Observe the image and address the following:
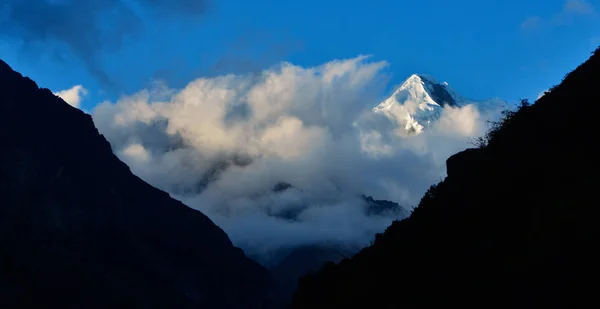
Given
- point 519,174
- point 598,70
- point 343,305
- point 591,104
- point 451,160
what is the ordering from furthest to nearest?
1. point 451,160
2. point 598,70
3. point 343,305
4. point 591,104
5. point 519,174

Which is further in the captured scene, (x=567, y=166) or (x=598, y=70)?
(x=598, y=70)

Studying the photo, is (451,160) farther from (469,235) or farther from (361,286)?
(469,235)

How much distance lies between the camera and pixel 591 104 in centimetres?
2991

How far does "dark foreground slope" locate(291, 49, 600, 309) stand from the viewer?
59.2 ft

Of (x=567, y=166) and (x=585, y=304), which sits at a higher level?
(x=567, y=166)

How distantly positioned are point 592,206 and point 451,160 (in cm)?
2849

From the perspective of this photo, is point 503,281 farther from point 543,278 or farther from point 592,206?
point 592,206

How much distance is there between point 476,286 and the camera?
20594mm

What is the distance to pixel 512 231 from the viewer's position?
22.7 m

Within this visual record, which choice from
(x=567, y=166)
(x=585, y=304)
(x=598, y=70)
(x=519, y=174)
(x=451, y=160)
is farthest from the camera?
(x=451, y=160)

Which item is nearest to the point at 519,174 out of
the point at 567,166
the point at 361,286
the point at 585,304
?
the point at 567,166

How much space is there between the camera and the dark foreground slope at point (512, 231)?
18031 mm

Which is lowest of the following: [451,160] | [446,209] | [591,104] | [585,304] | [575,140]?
[585,304]

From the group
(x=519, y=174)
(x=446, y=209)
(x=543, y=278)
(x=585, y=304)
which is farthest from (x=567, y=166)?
(x=585, y=304)
